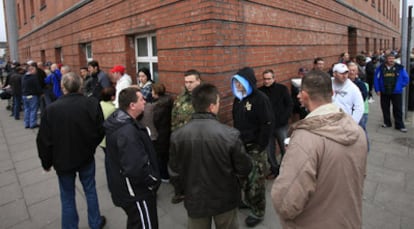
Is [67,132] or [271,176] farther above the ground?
[67,132]

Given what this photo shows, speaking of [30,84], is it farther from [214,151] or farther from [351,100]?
[351,100]

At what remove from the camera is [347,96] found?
12.5 feet

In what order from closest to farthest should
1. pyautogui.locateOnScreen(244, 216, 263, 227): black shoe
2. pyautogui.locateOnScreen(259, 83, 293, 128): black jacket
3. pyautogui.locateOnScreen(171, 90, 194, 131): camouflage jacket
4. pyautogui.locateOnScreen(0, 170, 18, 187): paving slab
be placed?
1. pyautogui.locateOnScreen(244, 216, 263, 227): black shoe
2. pyautogui.locateOnScreen(171, 90, 194, 131): camouflage jacket
3. pyautogui.locateOnScreen(259, 83, 293, 128): black jacket
4. pyautogui.locateOnScreen(0, 170, 18, 187): paving slab

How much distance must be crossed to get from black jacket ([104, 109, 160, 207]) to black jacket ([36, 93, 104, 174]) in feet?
2.00

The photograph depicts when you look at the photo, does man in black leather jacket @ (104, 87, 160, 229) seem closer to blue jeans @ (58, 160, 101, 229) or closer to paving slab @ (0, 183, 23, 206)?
blue jeans @ (58, 160, 101, 229)

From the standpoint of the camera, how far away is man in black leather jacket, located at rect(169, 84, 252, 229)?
7.09ft

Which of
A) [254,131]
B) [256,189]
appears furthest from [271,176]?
[254,131]

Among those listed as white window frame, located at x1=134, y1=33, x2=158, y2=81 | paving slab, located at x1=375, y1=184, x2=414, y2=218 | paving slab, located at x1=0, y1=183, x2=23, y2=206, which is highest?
white window frame, located at x1=134, y1=33, x2=158, y2=81

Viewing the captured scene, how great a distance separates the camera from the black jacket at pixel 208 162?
85.0 inches

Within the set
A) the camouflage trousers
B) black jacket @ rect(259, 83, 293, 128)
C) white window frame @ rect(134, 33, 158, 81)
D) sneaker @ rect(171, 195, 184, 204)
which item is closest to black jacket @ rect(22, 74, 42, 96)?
white window frame @ rect(134, 33, 158, 81)

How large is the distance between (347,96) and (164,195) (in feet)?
9.81

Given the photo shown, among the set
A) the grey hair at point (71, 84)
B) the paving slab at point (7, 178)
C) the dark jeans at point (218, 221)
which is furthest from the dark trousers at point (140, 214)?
the paving slab at point (7, 178)

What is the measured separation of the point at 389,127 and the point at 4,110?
48.1 ft

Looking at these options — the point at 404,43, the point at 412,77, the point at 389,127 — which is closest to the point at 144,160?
the point at 389,127
